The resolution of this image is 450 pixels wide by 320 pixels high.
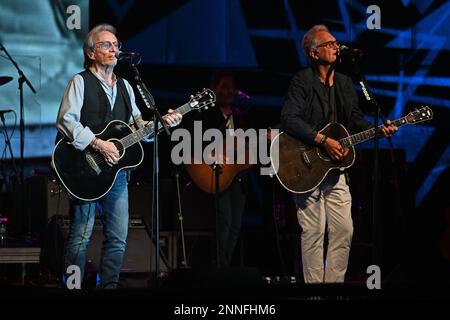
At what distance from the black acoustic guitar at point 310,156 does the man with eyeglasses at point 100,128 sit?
0.96 m

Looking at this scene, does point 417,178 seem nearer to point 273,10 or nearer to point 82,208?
point 273,10

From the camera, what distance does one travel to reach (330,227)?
668 cm

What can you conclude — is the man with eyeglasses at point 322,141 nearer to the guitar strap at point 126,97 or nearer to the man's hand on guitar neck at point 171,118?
the man's hand on guitar neck at point 171,118

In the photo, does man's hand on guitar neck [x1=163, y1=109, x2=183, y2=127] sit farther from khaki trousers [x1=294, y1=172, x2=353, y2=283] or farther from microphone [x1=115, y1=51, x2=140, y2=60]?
khaki trousers [x1=294, y1=172, x2=353, y2=283]

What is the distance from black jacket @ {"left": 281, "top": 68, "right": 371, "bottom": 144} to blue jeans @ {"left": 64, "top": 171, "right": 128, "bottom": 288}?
1.41 m

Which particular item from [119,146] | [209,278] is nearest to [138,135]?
[119,146]

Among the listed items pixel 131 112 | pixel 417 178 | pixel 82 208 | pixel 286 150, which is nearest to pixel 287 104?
pixel 286 150

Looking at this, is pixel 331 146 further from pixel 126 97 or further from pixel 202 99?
pixel 126 97

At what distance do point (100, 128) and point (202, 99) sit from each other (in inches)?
33.9

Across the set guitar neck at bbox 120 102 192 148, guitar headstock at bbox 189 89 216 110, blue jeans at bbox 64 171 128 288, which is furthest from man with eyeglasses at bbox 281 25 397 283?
blue jeans at bbox 64 171 128 288

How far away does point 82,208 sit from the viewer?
633 cm

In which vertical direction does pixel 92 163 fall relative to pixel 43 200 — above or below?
above

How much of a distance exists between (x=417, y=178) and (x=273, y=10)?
2.69 meters
